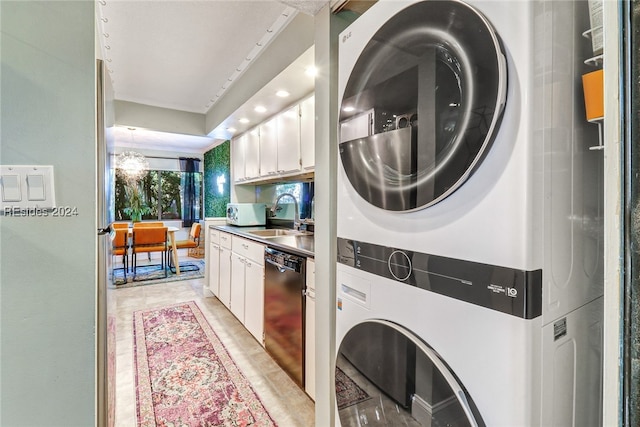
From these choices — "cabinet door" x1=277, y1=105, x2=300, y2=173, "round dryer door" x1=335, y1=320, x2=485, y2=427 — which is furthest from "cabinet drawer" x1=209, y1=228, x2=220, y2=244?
"round dryer door" x1=335, y1=320, x2=485, y2=427

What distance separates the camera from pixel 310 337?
175cm

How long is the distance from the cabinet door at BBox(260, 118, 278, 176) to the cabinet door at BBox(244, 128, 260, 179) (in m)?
0.11

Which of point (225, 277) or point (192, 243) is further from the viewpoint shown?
point (192, 243)

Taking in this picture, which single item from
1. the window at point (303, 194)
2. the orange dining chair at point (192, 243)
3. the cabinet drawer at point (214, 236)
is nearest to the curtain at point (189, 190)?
the orange dining chair at point (192, 243)

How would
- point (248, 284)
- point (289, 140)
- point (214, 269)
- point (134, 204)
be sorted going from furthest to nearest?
point (134, 204) < point (214, 269) < point (289, 140) < point (248, 284)

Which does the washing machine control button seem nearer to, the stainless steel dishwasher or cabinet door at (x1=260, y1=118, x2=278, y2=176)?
the stainless steel dishwasher

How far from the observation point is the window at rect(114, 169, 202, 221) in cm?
632

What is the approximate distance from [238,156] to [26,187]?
3.12 meters

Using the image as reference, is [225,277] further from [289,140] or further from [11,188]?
[11,188]

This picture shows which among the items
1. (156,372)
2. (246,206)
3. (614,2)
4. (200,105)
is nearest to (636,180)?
(614,2)

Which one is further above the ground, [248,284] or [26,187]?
[26,187]

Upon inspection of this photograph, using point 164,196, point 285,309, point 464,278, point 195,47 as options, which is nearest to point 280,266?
point 285,309

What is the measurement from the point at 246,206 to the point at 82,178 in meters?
2.68

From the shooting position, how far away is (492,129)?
0.61 m
